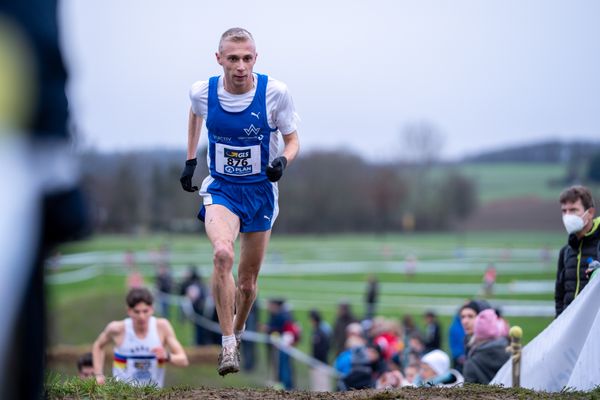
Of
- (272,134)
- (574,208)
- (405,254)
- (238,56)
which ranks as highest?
(238,56)

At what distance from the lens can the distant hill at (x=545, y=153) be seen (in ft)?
288

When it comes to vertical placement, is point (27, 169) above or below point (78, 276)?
above

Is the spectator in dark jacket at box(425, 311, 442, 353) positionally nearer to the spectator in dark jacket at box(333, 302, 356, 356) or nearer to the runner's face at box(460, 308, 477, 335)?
the spectator in dark jacket at box(333, 302, 356, 356)

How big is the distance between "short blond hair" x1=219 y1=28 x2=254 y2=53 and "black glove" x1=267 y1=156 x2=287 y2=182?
984 millimetres

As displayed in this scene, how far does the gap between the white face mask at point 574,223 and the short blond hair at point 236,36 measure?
322cm

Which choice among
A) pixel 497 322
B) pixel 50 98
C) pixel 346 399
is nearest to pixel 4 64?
pixel 50 98

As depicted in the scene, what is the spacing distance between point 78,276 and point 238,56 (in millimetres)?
42136

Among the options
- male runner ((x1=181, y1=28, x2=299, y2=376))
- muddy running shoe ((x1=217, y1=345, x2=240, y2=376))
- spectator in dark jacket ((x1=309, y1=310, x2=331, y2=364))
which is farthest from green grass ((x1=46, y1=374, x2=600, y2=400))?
spectator in dark jacket ((x1=309, y1=310, x2=331, y2=364))

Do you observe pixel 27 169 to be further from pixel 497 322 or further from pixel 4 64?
pixel 497 322

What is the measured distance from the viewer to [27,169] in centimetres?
237

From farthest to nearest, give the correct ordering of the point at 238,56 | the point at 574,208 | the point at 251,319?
the point at 251,319
the point at 574,208
the point at 238,56

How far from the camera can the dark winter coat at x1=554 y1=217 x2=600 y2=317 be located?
8.12 meters

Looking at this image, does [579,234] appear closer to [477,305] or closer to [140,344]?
[477,305]

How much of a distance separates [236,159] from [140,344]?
2.89 m
